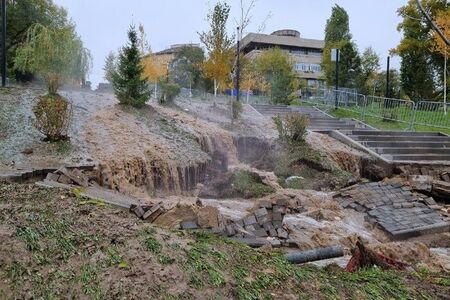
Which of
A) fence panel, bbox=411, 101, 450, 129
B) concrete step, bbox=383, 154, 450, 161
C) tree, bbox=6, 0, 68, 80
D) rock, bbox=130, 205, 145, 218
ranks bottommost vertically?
rock, bbox=130, 205, 145, 218

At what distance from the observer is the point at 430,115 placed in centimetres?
1673

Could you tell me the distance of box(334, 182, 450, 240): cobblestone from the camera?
26.5ft

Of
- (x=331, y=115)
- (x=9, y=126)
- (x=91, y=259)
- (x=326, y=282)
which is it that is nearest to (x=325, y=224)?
(x=326, y=282)

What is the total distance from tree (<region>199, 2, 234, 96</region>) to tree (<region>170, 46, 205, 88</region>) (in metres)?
13.2

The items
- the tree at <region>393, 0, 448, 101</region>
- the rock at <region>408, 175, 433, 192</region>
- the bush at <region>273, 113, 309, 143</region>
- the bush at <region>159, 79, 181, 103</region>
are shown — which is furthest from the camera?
the tree at <region>393, 0, 448, 101</region>

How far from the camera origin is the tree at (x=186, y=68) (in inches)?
1235

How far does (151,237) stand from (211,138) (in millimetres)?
8986

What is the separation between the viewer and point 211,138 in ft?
40.4

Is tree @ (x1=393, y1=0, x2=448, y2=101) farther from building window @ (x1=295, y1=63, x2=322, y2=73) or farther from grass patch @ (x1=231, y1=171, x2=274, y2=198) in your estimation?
building window @ (x1=295, y1=63, x2=322, y2=73)

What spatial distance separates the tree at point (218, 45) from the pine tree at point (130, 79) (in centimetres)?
374

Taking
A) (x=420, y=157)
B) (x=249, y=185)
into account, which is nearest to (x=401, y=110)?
(x=420, y=157)

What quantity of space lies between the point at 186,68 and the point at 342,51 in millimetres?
11746

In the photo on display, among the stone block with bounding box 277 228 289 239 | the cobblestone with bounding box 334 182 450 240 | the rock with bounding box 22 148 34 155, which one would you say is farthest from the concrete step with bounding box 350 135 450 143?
the rock with bounding box 22 148 34 155

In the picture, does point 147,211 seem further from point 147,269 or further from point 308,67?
point 308,67
